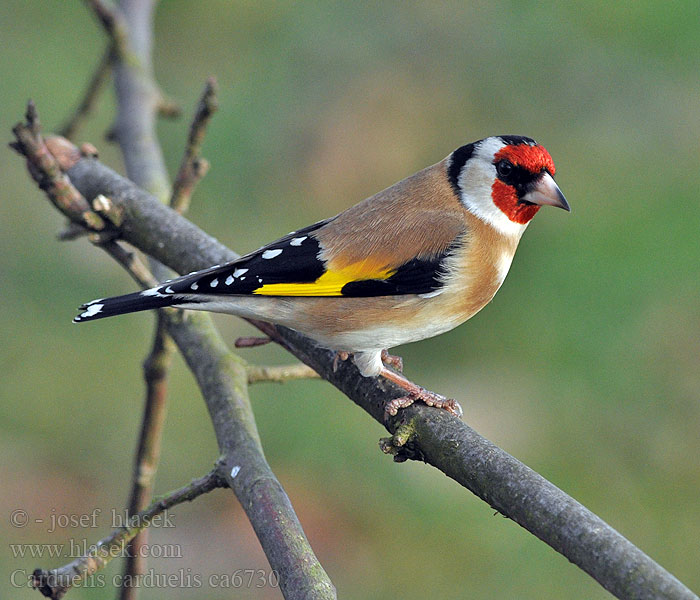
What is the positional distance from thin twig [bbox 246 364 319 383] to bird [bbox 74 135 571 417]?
19 cm

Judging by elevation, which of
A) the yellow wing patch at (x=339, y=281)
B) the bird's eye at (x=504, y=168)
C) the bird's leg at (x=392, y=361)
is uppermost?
the bird's eye at (x=504, y=168)

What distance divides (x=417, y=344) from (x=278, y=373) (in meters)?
3.04

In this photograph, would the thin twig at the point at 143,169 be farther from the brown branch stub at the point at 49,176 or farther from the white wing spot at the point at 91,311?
the white wing spot at the point at 91,311

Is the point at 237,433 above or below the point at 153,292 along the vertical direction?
below

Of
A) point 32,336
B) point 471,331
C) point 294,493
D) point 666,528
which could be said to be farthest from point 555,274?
point 32,336

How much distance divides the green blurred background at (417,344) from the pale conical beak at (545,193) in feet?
7.49

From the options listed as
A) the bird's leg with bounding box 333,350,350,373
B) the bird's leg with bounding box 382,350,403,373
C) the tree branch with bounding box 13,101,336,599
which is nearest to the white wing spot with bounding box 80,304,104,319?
the tree branch with bounding box 13,101,336,599

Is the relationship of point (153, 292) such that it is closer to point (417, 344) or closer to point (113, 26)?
point (113, 26)

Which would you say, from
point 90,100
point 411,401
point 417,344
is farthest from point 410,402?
point 417,344

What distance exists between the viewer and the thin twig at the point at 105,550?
2.33 m

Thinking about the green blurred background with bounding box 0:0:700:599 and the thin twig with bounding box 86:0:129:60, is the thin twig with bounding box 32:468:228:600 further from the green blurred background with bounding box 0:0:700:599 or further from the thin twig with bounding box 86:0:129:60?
the thin twig with bounding box 86:0:129:60

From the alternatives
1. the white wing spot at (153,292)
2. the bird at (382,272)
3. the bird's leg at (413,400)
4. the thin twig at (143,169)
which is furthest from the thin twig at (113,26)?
the bird's leg at (413,400)

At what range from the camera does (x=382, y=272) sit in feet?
9.97

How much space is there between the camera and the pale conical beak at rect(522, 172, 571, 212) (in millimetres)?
3129
